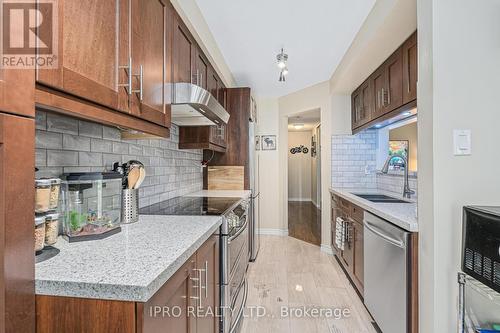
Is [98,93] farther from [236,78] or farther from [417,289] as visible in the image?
[236,78]

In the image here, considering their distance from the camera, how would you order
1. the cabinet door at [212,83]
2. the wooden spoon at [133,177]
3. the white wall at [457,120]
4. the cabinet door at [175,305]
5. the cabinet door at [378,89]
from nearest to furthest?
the cabinet door at [175,305]
the white wall at [457,120]
the wooden spoon at [133,177]
the cabinet door at [212,83]
the cabinet door at [378,89]

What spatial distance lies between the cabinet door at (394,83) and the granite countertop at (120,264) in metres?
2.12

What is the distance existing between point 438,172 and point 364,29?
5.30 feet

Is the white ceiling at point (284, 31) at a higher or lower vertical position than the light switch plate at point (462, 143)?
higher

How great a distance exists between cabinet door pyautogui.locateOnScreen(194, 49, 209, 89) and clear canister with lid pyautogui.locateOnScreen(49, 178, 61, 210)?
1.35 metres

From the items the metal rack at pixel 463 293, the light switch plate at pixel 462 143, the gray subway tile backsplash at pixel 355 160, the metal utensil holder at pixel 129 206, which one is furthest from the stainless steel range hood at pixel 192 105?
the gray subway tile backsplash at pixel 355 160

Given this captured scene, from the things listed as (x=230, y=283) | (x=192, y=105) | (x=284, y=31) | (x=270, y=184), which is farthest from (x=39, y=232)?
(x=270, y=184)

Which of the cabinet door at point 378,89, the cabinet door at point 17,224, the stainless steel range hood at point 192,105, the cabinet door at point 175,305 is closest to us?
the cabinet door at point 17,224

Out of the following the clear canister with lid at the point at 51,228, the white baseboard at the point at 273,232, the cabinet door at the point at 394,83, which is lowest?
the white baseboard at the point at 273,232

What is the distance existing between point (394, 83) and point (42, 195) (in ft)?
8.82

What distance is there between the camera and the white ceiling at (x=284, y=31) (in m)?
2.08

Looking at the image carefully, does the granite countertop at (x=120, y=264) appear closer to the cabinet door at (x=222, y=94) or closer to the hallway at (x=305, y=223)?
the cabinet door at (x=222, y=94)

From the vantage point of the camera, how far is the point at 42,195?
888 millimetres

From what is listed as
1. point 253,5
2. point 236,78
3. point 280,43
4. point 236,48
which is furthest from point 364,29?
point 236,78
